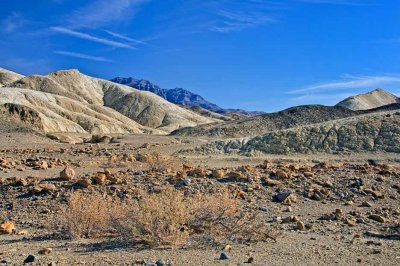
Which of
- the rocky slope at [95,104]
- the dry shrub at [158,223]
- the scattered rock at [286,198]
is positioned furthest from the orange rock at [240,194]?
the rocky slope at [95,104]

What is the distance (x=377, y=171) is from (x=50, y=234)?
34.7 feet

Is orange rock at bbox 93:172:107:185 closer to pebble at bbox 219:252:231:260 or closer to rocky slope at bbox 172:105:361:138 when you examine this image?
pebble at bbox 219:252:231:260

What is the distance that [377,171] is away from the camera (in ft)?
51.5

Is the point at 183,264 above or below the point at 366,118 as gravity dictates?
below

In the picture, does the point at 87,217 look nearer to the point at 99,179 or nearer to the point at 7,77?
the point at 99,179

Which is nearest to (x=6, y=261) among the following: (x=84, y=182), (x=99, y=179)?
(x=84, y=182)

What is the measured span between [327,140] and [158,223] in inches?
950

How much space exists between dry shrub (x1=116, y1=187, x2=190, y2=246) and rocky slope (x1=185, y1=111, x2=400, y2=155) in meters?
20.7

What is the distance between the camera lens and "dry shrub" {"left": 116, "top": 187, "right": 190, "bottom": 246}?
7770 millimetres

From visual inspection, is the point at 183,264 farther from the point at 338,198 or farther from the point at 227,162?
the point at 227,162

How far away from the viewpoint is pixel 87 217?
8.75 m

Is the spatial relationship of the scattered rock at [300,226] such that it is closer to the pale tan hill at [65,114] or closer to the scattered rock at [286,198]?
the scattered rock at [286,198]

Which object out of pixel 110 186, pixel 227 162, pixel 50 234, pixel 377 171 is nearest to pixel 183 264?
pixel 50 234

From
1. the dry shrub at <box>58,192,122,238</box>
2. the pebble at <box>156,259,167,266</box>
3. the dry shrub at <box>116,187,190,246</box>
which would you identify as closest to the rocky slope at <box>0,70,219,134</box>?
the dry shrub at <box>58,192,122,238</box>
